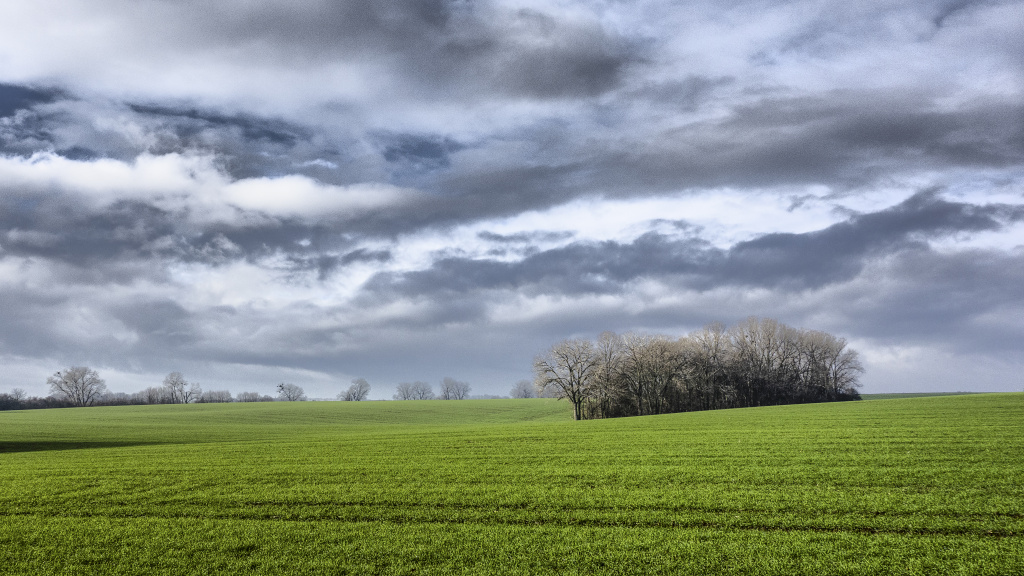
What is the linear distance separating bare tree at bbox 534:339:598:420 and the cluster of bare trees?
5.0 inches

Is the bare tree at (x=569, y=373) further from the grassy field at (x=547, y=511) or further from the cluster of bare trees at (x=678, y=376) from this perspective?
the grassy field at (x=547, y=511)

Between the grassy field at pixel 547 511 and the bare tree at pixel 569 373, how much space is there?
5315 centimetres

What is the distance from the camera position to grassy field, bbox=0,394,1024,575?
11.3 metres

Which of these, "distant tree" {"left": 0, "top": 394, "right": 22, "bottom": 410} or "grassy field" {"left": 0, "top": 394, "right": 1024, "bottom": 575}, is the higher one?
"grassy field" {"left": 0, "top": 394, "right": 1024, "bottom": 575}

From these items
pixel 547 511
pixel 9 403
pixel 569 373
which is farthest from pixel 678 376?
pixel 9 403

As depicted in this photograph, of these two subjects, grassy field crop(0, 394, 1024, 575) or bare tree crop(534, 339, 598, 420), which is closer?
grassy field crop(0, 394, 1024, 575)

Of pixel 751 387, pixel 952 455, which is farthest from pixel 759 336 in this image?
pixel 952 455

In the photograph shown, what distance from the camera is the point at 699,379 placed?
Result: 86.3 meters

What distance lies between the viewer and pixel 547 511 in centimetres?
1473

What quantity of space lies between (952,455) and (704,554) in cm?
1602

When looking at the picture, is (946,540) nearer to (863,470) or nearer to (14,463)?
(863,470)

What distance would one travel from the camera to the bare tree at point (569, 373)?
80625 millimetres

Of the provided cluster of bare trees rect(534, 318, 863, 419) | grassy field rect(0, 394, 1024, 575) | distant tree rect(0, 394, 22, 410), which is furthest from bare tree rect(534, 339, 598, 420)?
distant tree rect(0, 394, 22, 410)

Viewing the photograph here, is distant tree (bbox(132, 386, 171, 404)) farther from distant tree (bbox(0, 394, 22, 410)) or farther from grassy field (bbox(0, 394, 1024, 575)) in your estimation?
grassy field (bbox(0, 394, 1024, 575))
